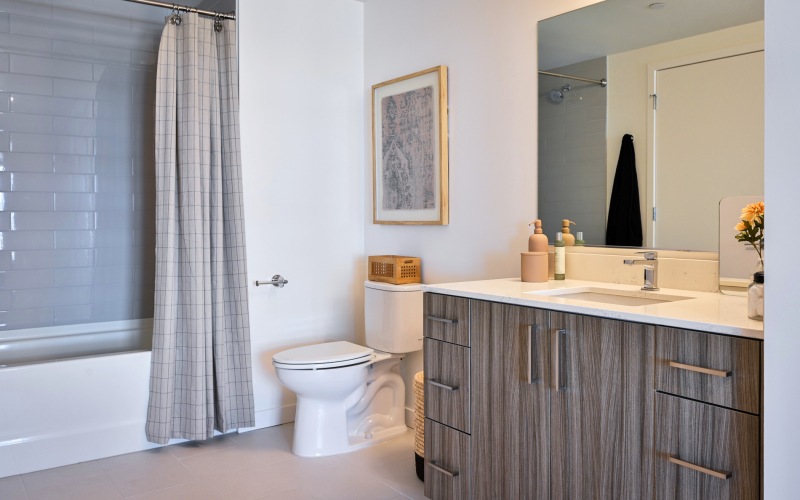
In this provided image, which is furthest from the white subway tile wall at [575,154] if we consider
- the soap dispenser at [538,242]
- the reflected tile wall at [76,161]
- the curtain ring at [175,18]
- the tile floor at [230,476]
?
the reflected tile wall at [76,161]

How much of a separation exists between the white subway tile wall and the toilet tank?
2.63 ft

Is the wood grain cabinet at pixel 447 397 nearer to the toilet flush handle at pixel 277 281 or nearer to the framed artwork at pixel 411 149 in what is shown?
the framed artwork at pixel 411 149

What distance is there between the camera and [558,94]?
2750 millimetres

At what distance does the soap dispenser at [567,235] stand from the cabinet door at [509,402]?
0.64 meters

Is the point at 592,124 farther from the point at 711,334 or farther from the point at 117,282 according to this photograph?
the point at 117,282

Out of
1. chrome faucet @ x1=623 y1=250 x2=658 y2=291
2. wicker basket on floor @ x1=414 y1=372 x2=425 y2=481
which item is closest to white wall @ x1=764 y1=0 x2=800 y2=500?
chrome faucet @ x1=623 y1=250 x2=658 y2=291

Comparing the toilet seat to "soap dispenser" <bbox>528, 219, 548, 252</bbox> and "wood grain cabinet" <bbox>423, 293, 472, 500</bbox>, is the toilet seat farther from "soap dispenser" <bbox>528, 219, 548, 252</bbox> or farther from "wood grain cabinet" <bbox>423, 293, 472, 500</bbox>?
"soap dispenser" <bbox>528, 219, 548, 252</bbox>

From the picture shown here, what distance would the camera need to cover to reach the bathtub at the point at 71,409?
2918 millimetres

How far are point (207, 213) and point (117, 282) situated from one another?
113 cm

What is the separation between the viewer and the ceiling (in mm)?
2195

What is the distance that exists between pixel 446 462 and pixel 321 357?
2.81ft

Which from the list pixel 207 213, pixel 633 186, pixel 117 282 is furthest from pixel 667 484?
pixel 117 282

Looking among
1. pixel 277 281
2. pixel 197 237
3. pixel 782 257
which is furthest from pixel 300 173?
pixel 782 257

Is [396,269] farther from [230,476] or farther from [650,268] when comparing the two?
[650,268]
